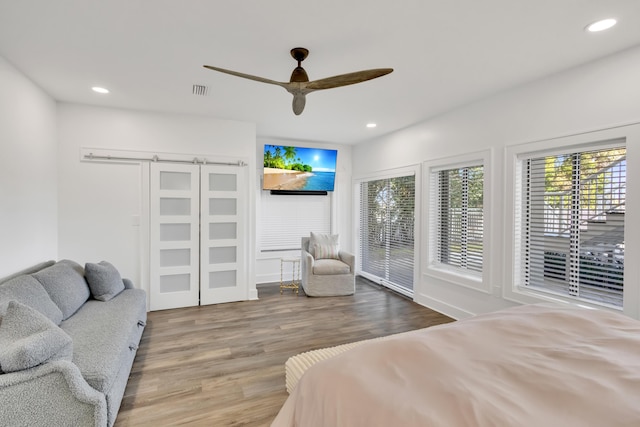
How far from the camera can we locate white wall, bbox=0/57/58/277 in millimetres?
2688

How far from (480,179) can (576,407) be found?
9.98ft

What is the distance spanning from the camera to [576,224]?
9.18 ft

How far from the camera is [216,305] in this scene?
441 centimetres

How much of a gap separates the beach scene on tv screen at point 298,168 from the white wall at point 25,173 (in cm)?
291

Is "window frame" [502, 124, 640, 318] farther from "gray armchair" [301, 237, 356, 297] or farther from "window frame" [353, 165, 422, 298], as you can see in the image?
"gray armchair" [301, 237, 356, 297]

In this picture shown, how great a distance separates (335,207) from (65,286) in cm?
430

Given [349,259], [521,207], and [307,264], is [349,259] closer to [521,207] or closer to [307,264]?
[307,264]

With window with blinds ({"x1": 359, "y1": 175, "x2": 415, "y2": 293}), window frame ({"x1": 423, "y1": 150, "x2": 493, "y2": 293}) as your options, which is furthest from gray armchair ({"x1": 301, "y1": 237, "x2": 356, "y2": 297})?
window frame ({"x1": 423, "y1": 150, "x2": 493, "y2": 293})

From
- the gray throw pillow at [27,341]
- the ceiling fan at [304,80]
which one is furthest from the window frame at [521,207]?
the gray throw pillow at [27,341]

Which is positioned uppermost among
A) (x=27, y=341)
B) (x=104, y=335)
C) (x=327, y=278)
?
(x=27, y=341)

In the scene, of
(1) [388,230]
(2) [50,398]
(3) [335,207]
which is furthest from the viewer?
(3) [335,207]

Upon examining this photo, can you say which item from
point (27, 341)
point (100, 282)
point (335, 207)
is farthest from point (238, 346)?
point (335, 207)

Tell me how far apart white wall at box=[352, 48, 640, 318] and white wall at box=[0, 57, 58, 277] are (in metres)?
4.56

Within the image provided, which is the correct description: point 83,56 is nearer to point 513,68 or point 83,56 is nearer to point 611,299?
point 513,68
